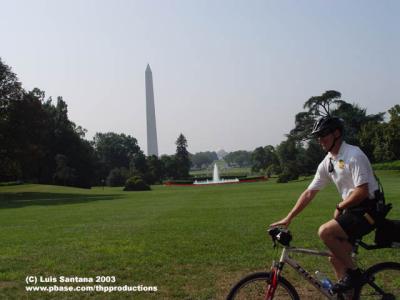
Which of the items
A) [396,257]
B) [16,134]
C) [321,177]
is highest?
[16,134]

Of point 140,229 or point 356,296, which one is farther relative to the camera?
point 140,229

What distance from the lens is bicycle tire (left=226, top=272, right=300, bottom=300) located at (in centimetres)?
540

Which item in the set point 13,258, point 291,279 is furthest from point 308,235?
point 13,258

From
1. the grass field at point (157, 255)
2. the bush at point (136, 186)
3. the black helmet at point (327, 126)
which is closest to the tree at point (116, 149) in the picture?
the bush at point (136, 186)

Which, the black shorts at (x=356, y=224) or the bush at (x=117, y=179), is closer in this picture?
the black shorts at (x=356, y=224)

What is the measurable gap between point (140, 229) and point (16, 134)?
1730 inches

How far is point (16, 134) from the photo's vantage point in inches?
2181

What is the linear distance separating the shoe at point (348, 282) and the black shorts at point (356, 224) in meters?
0.40

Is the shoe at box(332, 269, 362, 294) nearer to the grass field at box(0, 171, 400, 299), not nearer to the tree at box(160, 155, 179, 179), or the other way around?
the grass field at box(0, 171, 400, 299)

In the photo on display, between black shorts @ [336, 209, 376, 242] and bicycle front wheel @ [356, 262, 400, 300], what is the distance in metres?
0.51

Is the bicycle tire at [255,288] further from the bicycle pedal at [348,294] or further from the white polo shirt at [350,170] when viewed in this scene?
the white polo shirt at [350,170]

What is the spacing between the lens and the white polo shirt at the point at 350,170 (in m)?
5.41

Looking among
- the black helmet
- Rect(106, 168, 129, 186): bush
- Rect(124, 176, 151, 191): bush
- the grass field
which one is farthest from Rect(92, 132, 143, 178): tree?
the black helmet

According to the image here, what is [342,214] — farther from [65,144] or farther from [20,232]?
[65,144]
